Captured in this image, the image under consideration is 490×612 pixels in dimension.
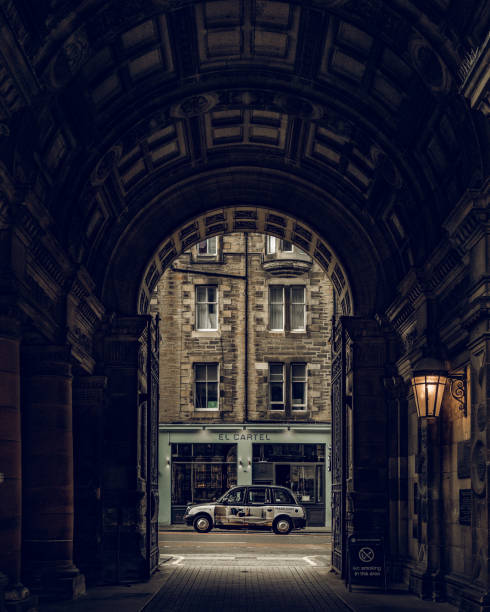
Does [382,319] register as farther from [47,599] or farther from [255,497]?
[255,497]

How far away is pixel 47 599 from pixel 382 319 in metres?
10.5

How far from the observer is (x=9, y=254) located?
1683 cm

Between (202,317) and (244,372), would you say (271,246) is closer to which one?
(202,317)

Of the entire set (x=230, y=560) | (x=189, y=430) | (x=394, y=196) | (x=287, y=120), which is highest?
(x=287, y=120)

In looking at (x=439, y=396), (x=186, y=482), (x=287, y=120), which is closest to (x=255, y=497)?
(x=186, y=482)

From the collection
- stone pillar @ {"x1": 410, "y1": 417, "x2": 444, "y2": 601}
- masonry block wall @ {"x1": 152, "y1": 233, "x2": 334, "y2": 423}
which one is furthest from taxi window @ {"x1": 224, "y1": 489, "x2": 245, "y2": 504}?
stone pillar @ {"x1": 410, "y1": 417, "x2": 444, "y2": 601}

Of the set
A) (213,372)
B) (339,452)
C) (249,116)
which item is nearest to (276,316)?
(213,372)

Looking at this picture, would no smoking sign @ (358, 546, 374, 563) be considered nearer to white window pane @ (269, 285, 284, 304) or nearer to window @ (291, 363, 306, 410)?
window @ (291, 363, 306, 410)

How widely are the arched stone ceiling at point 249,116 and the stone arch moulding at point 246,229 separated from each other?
0.48m

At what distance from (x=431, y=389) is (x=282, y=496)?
25.7 metres

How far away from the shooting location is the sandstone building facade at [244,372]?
51531mm

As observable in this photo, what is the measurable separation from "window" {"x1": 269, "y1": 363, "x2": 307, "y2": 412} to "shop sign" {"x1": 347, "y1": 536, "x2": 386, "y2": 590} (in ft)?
97.1

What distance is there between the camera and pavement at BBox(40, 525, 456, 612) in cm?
1998

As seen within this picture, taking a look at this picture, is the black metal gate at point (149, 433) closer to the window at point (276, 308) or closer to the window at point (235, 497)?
the window at point (235, 497)
